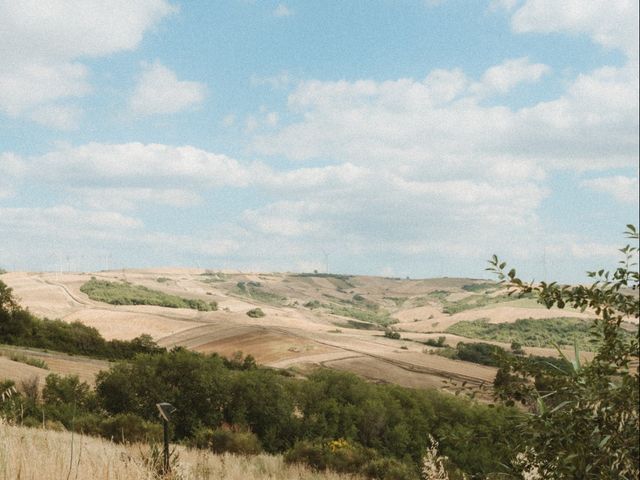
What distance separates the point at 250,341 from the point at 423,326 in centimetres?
7849

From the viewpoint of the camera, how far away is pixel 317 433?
3706cm

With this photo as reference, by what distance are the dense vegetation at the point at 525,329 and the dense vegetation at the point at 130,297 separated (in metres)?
58.1

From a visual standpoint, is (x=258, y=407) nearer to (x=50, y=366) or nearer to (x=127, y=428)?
(x=127, y=428)

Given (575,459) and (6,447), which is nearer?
(575,459)

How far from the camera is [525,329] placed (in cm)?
14675

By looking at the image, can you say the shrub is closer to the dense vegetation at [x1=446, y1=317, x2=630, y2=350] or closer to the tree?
the tree

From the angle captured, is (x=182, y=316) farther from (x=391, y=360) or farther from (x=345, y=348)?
(x=391, y=360)

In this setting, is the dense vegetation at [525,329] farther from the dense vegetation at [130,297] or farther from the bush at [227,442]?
the bush at [227,442]

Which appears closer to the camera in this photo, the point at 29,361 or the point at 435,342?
the point at 29,361

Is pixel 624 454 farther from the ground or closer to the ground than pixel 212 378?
farther from the ground

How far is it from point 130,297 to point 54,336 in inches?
2565

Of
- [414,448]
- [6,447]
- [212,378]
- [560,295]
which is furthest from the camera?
[414,448]

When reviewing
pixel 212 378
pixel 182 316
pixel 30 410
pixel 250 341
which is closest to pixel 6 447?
pixel 30 410

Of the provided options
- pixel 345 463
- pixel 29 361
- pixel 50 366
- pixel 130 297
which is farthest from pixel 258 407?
pixel 130 297
